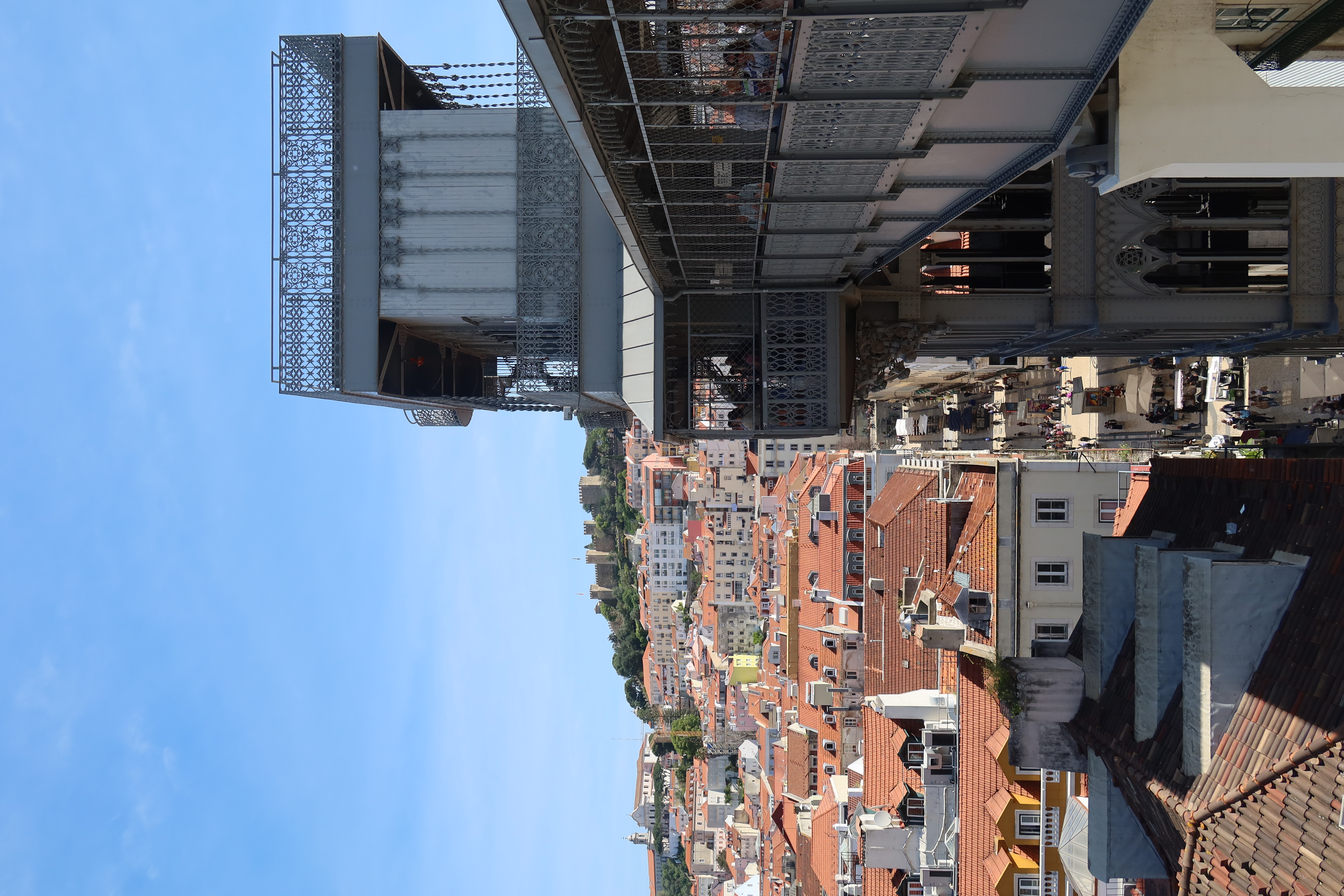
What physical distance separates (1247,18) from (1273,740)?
1073cm

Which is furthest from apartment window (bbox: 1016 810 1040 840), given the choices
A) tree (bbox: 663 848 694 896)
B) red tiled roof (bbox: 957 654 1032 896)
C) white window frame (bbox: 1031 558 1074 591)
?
tree (bbox: 663 848 694 896)

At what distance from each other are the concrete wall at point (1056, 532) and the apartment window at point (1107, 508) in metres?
0.08

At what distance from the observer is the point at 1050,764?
52.4 feet

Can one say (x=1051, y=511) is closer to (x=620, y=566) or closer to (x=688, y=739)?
(x=688, y=739)

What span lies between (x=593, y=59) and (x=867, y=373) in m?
10.5

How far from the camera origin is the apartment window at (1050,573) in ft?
75.4

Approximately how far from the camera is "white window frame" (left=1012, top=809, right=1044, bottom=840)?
22344 millimetres

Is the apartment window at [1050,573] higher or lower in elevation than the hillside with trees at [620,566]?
higher

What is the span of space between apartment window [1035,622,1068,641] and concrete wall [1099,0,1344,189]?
14.0 m

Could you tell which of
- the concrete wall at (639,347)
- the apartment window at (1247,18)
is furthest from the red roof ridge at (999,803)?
the apartment window at (1247,18)

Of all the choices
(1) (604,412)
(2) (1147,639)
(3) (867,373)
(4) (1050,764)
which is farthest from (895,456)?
(2) (1147,639)

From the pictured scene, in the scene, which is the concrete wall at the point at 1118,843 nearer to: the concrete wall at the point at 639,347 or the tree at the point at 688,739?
the concrete wall at the point at 639,347

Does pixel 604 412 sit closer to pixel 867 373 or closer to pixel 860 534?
pixel 867 373

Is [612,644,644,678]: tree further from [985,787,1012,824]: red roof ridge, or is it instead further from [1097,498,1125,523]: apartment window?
[1097,498,1125,523]: apartment window
